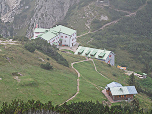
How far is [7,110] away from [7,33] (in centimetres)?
13055

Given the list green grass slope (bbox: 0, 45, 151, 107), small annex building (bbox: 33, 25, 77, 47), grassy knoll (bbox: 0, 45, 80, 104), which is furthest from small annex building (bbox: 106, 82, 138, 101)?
small annex building (bbox: 33, 25, 77, 47)

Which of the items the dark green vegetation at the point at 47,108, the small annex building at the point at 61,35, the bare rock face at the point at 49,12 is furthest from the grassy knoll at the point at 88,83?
the bare rock face at the point at 49,12

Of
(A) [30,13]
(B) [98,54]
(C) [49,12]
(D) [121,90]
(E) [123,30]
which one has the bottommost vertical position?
(D) [121,90]

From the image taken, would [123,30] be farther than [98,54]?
Yes

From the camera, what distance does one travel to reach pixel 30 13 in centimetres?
15025

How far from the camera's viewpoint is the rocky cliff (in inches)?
5492

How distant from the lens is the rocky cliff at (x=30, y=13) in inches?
5492

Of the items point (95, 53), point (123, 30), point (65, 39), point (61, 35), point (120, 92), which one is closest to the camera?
point (120, 92)

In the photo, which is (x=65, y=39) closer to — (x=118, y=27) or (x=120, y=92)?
(x=118, y=27)

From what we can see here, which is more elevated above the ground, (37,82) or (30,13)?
(30,13)

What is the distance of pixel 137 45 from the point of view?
107 meters

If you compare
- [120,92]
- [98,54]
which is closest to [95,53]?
[98,54]

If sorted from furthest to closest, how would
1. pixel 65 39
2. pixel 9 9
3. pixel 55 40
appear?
pixel 9 9
pixel 65 39
pixel 55 40

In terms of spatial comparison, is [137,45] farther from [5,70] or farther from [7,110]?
[7,110]
